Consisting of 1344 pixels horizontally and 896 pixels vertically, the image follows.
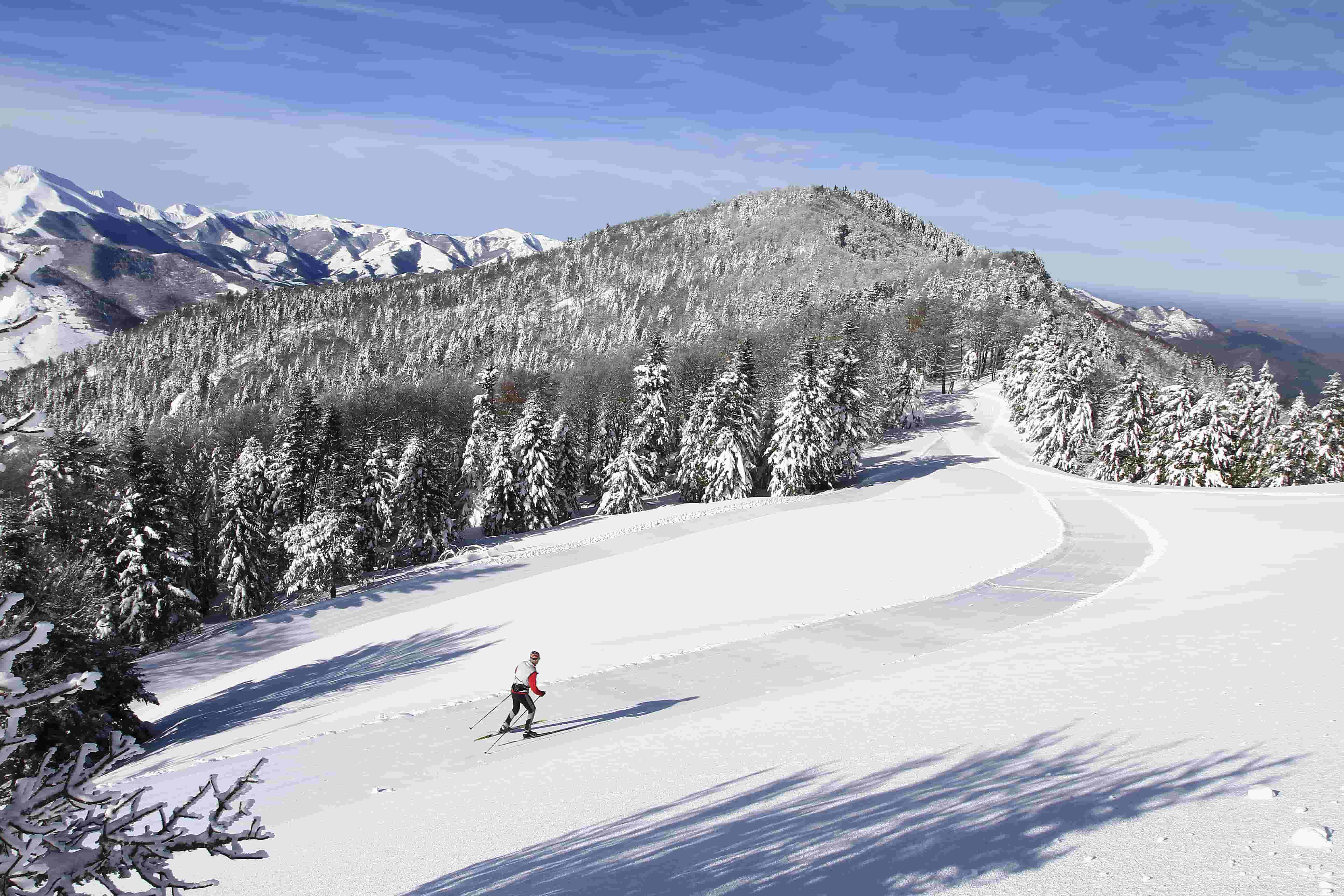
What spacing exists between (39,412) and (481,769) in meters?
8.04

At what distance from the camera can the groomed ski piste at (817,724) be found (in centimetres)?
581

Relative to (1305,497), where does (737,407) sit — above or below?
above

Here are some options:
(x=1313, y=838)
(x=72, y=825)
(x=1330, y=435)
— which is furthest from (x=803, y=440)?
(x=72, y=825)

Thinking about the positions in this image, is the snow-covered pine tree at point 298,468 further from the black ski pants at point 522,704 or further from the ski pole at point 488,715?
the black ski pants at point 522,704

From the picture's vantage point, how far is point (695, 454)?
51750mm

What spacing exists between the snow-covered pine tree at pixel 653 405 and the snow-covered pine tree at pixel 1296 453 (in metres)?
38.3

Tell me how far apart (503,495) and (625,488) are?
825 centimetres

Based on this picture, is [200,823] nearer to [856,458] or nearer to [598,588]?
[598,588]

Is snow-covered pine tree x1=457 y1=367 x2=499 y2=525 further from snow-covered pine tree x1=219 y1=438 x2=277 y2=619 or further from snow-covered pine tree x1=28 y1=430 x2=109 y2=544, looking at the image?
snow-covered pine tree x1=28 y1=430 x2=109 y2=544

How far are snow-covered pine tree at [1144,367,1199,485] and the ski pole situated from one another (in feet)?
154

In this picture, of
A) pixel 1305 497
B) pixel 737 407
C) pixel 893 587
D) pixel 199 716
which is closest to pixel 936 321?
pixel 737 407

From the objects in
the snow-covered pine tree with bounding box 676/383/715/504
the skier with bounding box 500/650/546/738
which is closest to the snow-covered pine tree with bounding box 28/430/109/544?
the skier with bounding box 500/650/546/738

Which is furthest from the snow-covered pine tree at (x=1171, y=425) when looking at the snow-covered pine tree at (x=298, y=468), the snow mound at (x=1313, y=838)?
the snow-covered pine tree at (x=298, y=468)

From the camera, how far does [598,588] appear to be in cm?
2447
